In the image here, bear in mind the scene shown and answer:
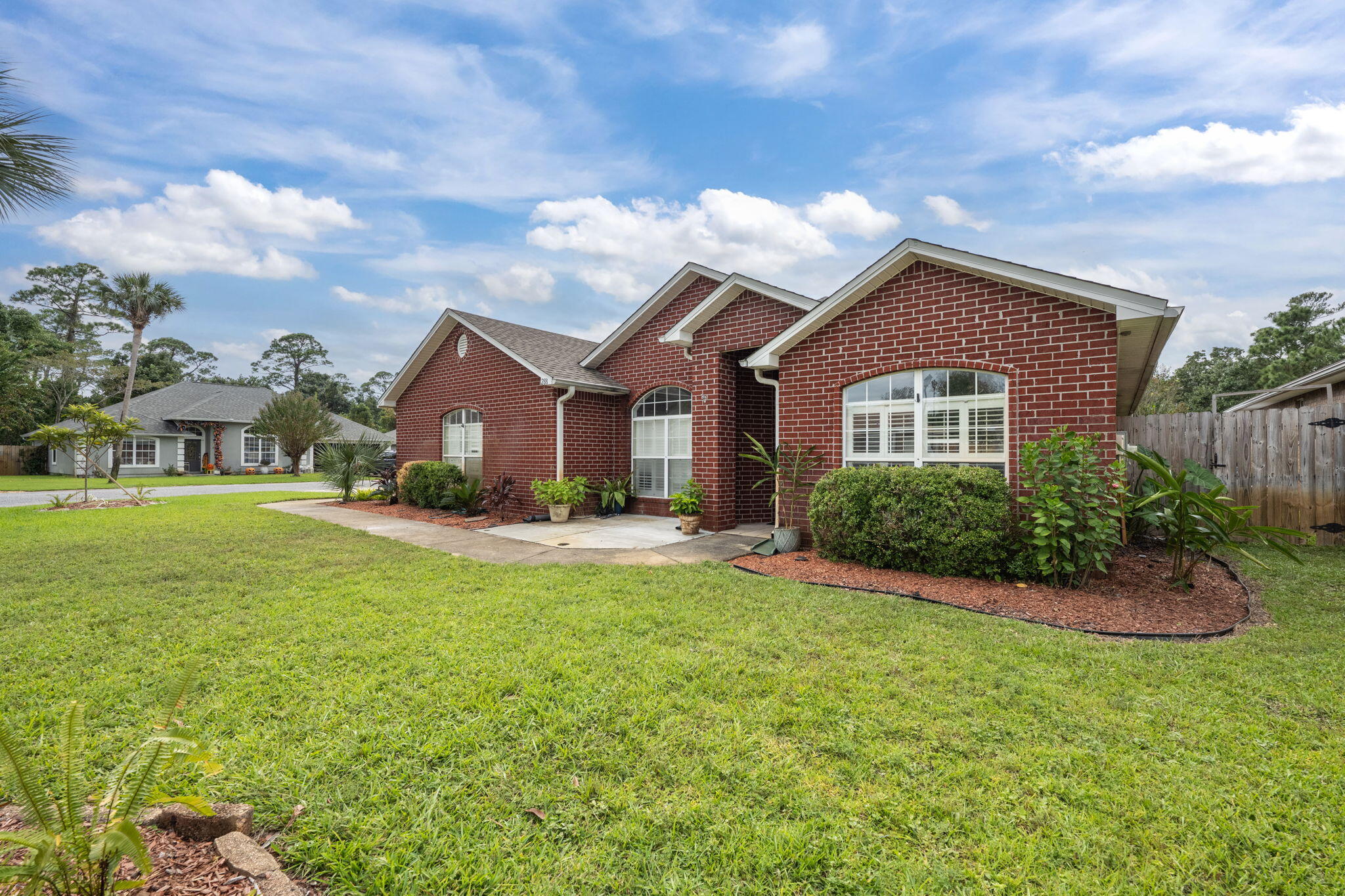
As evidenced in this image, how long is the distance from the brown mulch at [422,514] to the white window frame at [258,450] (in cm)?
2257

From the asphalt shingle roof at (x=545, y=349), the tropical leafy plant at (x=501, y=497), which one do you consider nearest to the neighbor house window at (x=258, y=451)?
the asphalt shingle roof at (x=545, y=349)

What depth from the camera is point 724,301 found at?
34.5 feet

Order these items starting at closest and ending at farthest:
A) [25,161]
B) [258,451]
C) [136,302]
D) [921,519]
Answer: [25,161], [921,519], [136,302], [258,451]

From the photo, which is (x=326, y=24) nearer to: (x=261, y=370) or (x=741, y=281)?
(x=741, y=281)

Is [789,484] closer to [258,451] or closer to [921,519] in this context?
[921,519]

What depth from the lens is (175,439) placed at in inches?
1207

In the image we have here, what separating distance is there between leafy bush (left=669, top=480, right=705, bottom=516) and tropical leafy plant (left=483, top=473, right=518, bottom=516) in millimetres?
4094

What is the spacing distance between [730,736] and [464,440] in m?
12.7

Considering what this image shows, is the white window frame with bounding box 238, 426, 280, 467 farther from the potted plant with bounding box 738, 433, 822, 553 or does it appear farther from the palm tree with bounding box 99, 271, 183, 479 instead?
the potted plant with bounding box 738, 433, 822, 553

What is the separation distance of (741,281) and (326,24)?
7.25 metres

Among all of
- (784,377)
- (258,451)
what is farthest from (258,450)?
(784,377)

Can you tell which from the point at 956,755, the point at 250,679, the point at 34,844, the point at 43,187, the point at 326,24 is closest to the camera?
the point at 34,844

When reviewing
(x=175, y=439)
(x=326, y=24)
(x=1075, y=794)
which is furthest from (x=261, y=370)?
(x=1075, y=794)

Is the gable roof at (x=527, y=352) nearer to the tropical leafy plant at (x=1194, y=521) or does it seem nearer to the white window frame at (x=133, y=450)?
the tropical leafy plant at (x=1194, y=521)
